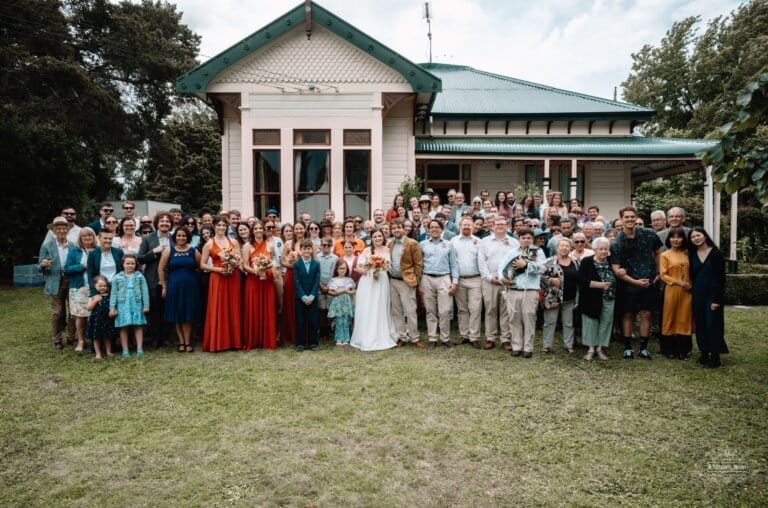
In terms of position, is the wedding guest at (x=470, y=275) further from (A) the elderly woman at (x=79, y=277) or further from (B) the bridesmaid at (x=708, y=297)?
(A) the elderly woman at (x=79, y=277)

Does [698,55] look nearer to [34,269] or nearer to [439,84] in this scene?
[439,84]

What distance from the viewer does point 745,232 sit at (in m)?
20.0

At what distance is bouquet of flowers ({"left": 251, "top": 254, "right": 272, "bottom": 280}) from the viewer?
24.2 feet

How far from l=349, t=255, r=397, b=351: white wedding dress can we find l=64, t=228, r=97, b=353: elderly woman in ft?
14.0

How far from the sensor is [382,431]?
458 cm

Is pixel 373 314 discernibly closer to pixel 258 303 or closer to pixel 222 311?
pixel 258 303

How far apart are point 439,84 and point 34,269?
15.3m

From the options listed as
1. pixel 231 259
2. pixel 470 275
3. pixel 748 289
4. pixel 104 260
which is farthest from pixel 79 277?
pixel 748 289

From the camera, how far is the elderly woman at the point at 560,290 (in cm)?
695

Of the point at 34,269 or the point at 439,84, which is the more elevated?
the point at 439,84

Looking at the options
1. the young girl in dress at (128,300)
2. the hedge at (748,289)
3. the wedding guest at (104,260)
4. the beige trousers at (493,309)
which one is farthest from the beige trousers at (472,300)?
the hedge at (748,289)

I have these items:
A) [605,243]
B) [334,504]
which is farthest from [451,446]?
[605,243]

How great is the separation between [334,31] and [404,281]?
7760mm

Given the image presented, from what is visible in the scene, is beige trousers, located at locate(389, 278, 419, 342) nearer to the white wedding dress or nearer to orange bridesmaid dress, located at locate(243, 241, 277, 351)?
the white wedding dress
